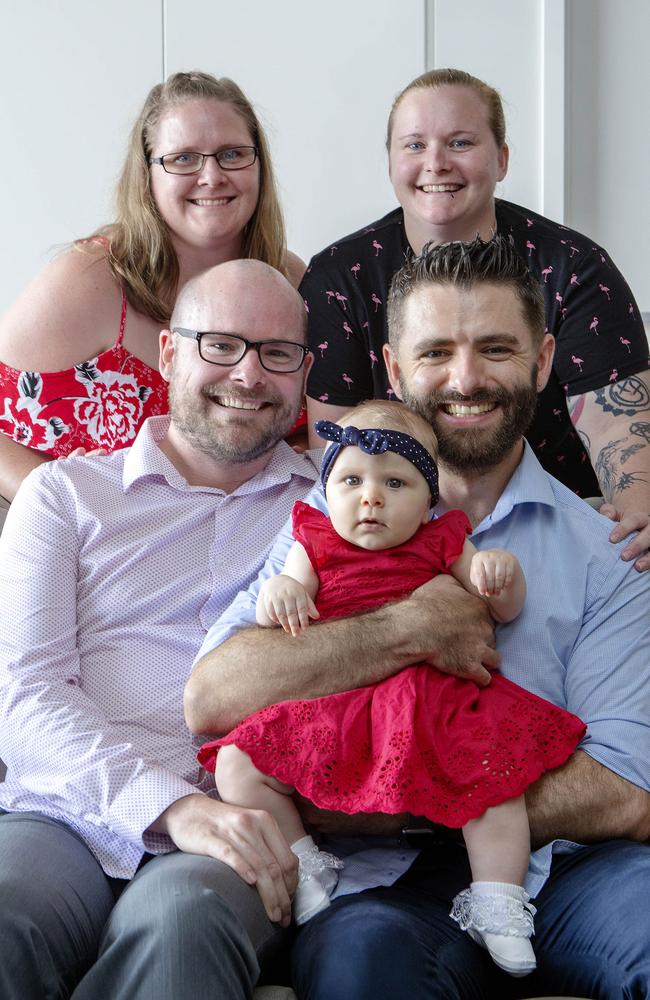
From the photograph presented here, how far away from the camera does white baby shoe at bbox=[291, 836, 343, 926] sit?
1648mm

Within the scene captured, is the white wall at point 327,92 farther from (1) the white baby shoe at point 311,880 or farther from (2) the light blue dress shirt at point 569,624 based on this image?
(1) the white baby shoe at point 311,880

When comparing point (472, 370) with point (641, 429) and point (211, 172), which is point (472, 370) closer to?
point (641, 429)

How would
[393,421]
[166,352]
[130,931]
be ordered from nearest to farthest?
1. [130,931]
2. [393,421]
3. [166,352]

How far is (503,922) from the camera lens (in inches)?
60.7

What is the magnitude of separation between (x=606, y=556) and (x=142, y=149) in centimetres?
141

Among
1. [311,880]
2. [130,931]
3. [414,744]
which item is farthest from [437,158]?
[130,931]

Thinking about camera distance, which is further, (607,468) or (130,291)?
(130,291)

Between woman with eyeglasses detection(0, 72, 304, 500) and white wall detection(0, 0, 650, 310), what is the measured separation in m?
1.37

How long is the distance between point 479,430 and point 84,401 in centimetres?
102

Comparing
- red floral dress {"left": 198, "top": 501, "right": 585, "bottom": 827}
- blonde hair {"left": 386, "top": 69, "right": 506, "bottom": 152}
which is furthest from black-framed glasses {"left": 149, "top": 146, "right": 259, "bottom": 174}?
red floral dress {"left": 198, "top": 501, "right": 585, "bottom": 827}

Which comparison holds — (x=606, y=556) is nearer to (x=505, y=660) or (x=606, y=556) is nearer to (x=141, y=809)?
(x=505, y=660)

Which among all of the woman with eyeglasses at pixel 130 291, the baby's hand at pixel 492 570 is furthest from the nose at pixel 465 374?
the woman with eyeglasses at pixel 130 291

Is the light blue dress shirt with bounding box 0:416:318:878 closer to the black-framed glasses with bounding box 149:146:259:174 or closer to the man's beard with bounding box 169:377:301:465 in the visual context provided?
the man's beard with bounding box 169:377:301:465

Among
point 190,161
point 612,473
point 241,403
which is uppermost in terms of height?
point 190,161
